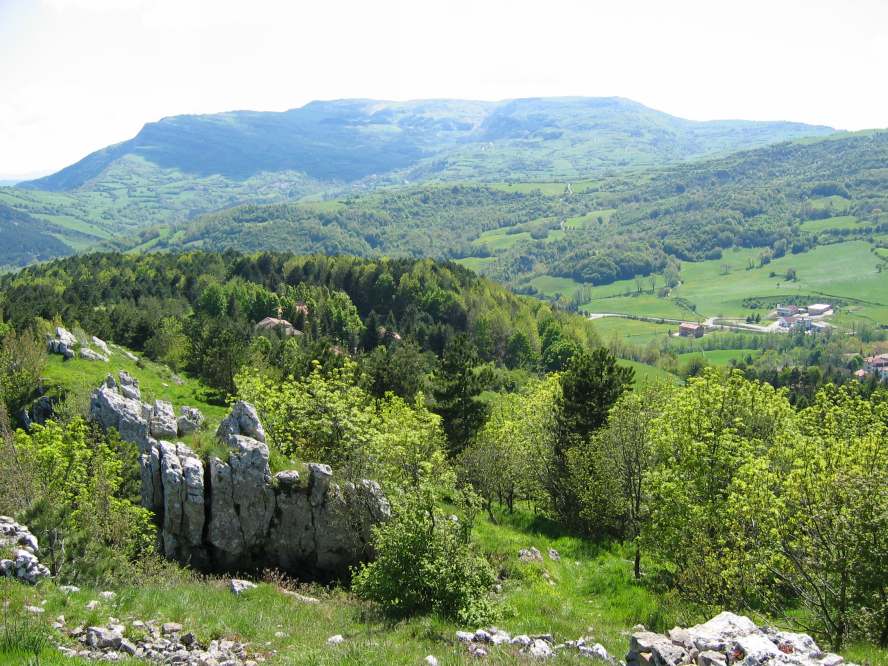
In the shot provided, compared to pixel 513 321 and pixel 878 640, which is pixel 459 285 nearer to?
pixel 513 321

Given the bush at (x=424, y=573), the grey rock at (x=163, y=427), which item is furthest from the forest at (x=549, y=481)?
the grey rock at (x=163, y=427)

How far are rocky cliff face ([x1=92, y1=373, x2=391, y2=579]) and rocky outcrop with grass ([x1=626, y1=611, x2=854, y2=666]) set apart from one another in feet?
41.5

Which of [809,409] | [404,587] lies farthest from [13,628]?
[809,409]

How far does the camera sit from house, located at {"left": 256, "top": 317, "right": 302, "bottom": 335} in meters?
105

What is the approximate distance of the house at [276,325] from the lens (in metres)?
105

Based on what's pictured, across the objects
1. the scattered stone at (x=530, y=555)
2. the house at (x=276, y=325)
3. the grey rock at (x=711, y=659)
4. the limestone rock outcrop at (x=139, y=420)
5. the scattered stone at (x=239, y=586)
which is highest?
the limestone rock outcrop at (x=139, y=420)

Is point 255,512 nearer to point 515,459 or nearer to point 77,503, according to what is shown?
point 77,503

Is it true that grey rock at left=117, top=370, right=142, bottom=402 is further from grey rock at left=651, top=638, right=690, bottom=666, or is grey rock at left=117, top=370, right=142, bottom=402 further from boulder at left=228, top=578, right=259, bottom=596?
grey rock at left=651, top=638, right=690, bottom=666

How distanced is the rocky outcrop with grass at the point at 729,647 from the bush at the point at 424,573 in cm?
584

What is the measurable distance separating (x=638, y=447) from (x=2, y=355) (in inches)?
2174

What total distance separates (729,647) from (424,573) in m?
8.89

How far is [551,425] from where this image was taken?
38.4 meters

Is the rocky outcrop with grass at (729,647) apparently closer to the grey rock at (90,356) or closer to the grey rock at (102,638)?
the grey rock at (102,638)

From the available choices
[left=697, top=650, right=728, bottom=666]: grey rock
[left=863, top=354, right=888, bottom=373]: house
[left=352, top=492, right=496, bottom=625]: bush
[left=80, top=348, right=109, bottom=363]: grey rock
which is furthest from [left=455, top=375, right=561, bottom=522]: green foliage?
[left=863, top=354, right=888, bottom=373]: house
